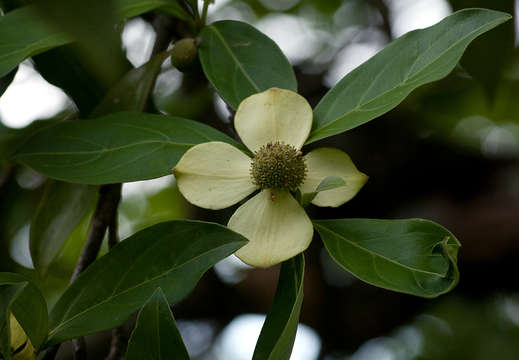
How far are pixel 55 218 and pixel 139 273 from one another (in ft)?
0.86

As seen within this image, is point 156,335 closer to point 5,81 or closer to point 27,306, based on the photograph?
point 27,306

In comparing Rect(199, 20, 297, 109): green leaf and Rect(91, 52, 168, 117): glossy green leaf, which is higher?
Rect(199, 20, 297, 109): green leaf

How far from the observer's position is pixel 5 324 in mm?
553

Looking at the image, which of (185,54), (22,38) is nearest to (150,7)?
(185,54)

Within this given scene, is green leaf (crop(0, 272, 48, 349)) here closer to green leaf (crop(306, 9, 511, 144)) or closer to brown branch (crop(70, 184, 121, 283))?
brown branch (crop(70, 184, 121, 283))

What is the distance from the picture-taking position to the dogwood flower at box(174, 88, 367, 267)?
2.05 ft

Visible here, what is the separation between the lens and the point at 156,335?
1.84ft

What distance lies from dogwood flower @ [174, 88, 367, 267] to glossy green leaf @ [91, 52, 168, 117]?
9.6 inches

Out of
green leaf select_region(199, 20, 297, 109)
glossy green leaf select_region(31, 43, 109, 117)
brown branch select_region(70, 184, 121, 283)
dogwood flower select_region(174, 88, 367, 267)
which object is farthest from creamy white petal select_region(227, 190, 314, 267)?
glossy green leaf select_region(31, 43, 109, 117)

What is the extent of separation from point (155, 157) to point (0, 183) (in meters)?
0.58

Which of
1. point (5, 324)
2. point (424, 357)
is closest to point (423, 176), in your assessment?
point (424, 357)

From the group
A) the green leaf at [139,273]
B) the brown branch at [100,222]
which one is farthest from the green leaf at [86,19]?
the brown branch at [100,222]

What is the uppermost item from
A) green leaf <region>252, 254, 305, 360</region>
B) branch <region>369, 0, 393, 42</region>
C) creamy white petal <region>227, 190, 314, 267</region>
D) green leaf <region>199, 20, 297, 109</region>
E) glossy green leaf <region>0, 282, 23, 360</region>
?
green leaf <region>199, 20, 297, 109</region>

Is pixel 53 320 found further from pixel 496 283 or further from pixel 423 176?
pixel 423 176
